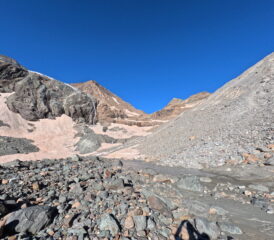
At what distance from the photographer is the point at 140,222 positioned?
104 inches

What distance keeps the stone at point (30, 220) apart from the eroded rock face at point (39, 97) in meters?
33.1

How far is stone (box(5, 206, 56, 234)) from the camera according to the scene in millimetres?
2322

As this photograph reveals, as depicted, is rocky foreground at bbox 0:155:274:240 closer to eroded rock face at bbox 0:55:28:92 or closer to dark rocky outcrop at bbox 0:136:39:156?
dark rocky outcrop at bbox 0:136:39:156

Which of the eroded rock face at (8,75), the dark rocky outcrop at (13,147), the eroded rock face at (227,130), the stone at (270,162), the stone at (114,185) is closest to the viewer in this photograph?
the stone at (114,185)

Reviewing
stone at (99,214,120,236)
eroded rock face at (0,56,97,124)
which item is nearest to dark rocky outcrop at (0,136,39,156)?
eroded rock face at (0,56,97,124)

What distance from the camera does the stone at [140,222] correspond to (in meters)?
2.55

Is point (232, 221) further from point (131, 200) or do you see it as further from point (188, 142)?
point (188, 142)

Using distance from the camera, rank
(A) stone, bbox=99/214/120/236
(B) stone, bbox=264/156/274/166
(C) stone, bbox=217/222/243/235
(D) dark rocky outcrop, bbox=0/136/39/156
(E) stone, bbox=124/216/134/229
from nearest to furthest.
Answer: (A) stone, bbox=99/214/120/236, (E) stone, bbox=124/216/134/229, (C) stone, bbox=217/222/243/235, (B) stone, bbox=264/156/274/166, (D) dark rocky outcrop, bbox=0/136/39/156

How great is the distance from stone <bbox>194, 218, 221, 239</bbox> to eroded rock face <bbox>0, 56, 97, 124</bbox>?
3499 centimetres

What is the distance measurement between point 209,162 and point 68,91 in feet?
127

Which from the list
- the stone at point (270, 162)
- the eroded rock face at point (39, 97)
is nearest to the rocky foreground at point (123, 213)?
the stone at point (270, 162)

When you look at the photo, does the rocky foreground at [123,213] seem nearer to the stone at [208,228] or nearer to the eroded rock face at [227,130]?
the stone at [208,228]

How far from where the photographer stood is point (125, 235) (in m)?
2.41

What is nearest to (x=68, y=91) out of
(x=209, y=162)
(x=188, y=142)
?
(x=188, y=142)
